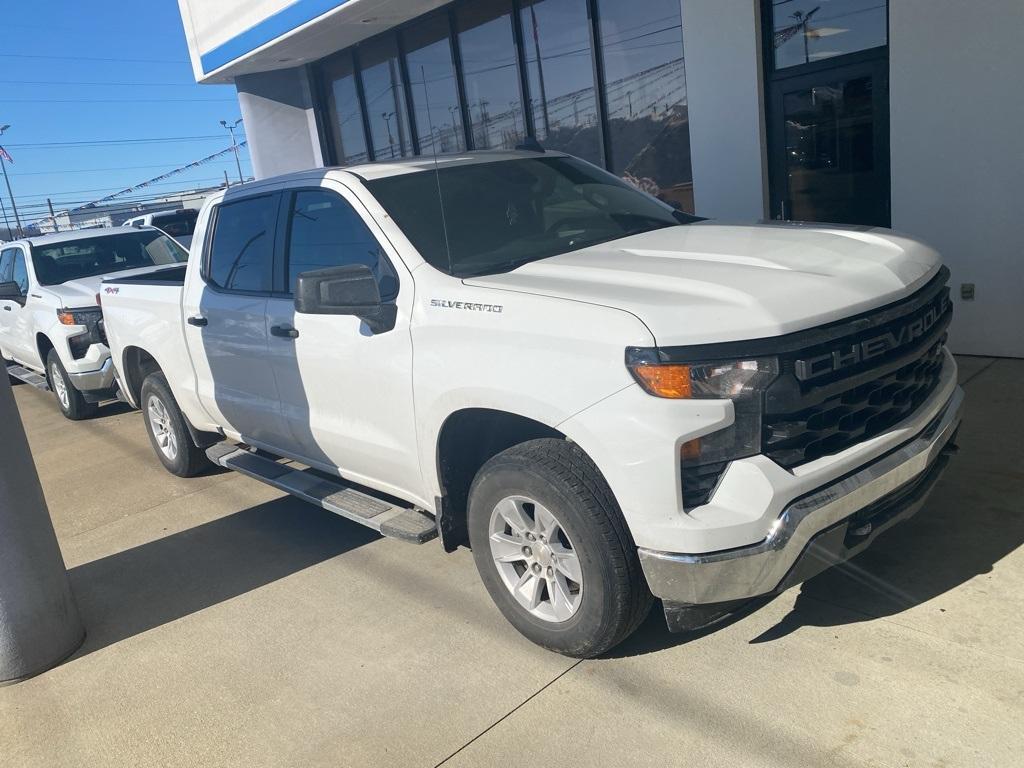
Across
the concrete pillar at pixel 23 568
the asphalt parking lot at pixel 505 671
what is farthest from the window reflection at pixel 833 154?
the concrete pillar at pixel 23 568

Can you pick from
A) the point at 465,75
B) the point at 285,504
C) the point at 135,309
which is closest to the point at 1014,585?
the point at 285,504

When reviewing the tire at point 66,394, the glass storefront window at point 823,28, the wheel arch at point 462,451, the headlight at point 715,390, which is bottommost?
the tire at point 66,394

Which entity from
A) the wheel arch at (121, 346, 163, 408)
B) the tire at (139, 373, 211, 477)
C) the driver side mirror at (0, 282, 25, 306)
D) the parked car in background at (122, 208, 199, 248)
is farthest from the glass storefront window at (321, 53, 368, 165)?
the tire at (139, 373, 211, 477)

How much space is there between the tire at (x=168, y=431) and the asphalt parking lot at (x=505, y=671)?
4.46ft

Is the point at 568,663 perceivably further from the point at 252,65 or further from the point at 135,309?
the point at 252,65

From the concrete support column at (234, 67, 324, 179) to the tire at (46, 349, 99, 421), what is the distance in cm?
650

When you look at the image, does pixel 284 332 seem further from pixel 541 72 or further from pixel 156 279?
pixel 541 72

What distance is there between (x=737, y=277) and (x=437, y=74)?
31.5 feet

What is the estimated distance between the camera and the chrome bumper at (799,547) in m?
2.85

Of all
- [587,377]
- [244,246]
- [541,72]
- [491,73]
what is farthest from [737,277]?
[491,73]

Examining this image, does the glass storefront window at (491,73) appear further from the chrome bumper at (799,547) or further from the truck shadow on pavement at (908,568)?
the chrome bumper at (799,547)

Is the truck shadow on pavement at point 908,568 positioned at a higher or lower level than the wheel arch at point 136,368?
lower

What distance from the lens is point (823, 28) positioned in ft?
24.0

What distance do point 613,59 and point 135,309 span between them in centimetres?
565
